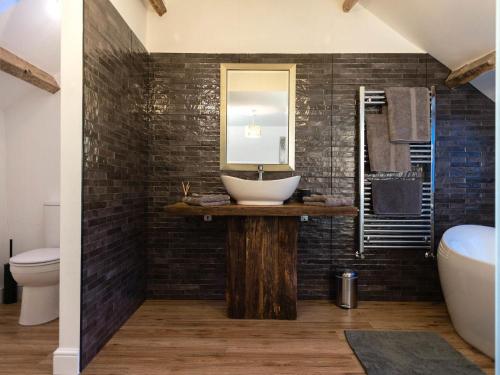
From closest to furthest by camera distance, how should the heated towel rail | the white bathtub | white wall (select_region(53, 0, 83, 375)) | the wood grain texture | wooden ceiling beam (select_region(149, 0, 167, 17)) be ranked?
1. white wall (select_region(53, 0, 83, 375))
2. the white bathtub
3. the wood grain texture
4. wooden ceiling beam (select_region(149, 0, 167, 17))
5. the heated towel rail

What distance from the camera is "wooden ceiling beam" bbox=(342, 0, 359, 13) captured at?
264 centimetres

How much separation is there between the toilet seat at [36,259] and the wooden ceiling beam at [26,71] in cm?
133

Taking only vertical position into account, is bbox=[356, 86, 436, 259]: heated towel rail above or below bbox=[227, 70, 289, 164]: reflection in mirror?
below

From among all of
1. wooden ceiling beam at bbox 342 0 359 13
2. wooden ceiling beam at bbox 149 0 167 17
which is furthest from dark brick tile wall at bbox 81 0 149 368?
wooden ceiling beam at bbox 342 0 359 13

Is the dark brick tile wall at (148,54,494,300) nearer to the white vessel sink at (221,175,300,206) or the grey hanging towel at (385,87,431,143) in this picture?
the grey hanging towel at (385,87,431,143)

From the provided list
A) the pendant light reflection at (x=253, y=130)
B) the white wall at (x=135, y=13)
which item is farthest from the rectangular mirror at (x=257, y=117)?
the white wall at (x=135, y=13)

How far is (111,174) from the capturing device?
6.90 ft

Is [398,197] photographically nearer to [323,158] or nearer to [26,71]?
[323,158]

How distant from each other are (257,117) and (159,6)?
1.21m

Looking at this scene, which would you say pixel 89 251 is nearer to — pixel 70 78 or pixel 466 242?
pixel 70 78

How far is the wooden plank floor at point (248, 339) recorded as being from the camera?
180 centimetres

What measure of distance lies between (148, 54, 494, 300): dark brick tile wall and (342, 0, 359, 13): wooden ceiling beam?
384mm

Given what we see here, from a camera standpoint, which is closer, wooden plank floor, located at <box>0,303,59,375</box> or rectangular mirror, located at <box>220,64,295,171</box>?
wooden plank floor, located at <box>0,303,59,375</box>

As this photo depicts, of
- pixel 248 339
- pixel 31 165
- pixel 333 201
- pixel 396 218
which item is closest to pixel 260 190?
pixel 333 201
